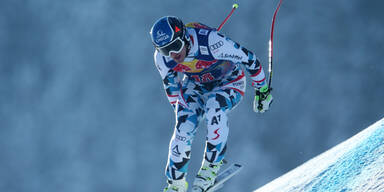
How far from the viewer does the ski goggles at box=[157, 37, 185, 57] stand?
16.1ft

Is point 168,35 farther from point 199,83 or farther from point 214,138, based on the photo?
point 214,138

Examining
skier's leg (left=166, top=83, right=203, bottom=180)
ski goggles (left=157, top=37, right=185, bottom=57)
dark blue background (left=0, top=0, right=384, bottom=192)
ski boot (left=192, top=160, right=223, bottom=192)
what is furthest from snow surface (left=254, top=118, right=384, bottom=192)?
dark blue background (left=0, top=0, right=384, bottom=192)

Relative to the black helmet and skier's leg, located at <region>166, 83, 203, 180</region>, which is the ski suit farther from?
the black helmet

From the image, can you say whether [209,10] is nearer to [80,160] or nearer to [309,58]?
[309,58]

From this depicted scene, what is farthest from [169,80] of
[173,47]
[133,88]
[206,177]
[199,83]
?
[133,88]

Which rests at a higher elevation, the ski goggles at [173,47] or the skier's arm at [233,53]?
the ski goggles at [173,47]

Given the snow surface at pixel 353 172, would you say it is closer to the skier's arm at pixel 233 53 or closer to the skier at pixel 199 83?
the skier at pixel 199 83

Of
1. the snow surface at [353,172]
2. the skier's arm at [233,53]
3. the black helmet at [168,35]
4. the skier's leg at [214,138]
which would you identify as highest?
the black helmet at [168,35]

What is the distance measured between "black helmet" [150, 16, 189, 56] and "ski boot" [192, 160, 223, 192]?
1453mm

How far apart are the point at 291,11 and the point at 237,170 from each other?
1142 cm

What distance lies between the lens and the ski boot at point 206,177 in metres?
5.09

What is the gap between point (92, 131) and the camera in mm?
16281

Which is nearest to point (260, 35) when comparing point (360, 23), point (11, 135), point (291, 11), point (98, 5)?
A: point (291, 11)

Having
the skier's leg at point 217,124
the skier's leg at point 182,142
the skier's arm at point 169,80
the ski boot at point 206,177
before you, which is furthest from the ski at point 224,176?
the skier's arm at point 169,80
